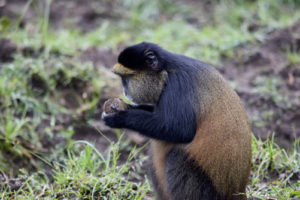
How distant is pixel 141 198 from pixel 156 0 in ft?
20.3

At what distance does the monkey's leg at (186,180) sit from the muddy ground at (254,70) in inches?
65.2

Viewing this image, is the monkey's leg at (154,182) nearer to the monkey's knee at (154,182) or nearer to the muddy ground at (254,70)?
the monkey's knee at (154,182)

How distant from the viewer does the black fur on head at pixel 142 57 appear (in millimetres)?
3609

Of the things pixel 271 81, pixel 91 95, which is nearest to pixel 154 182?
pixel 91 95

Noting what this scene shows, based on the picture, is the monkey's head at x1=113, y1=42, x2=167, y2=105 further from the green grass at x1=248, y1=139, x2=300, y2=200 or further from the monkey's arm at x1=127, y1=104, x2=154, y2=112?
the green grass at x1=248, y1=139, x2=300, y2=200

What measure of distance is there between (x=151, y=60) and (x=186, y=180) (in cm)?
112

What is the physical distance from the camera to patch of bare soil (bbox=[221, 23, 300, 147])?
5531 millimetres

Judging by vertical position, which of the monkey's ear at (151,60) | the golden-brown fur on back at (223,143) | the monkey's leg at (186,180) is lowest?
the monkey's leg at (186,180)

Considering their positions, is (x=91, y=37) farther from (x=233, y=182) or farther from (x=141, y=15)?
(x=233, y=182)

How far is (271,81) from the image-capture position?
247 inches

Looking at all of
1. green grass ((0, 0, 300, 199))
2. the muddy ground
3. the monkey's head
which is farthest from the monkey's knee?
the muddy ground

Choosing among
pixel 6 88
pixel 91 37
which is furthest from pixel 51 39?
pixel 6 88

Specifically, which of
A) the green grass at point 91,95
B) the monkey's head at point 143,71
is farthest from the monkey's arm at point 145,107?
the green grass at point 91,95

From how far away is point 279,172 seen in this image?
4133mm
